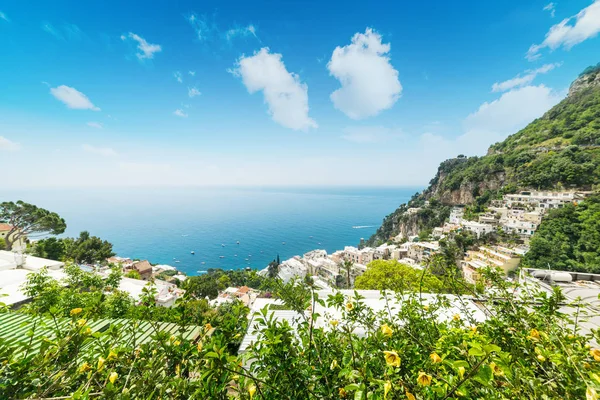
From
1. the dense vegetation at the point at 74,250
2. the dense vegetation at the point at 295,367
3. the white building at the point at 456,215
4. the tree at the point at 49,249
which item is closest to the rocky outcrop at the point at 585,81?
the white building at the point at 456,215

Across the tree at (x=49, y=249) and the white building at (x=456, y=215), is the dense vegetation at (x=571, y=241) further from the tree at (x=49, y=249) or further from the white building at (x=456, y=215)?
the tree at (x=49, y=249)

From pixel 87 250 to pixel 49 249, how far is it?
222cm

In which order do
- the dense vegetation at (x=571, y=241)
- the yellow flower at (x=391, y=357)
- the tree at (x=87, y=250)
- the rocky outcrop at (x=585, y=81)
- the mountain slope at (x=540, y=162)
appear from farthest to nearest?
1. the rocky outcrop at (x=585, y=81)
2. the mountain slope at (x=540, y=162)
3. the tree at (x=87, y=250)
4. the dense vegetation at (x=571, y=241)
5. the yellow flower at (x=391, y=357)

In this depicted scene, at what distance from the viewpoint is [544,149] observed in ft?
109

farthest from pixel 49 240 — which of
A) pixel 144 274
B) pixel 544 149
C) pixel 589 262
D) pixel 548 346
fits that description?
pixel 544 149

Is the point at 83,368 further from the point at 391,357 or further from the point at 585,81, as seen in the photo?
the point at 585,81

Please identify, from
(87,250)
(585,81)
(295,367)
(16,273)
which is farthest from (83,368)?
(585,81)

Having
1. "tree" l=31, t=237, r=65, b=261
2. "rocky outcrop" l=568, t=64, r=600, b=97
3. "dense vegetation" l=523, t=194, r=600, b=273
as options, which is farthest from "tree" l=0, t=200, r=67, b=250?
"rocky outcrop" l=568, t=64, r=600, b=97

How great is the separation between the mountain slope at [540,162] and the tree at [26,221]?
47783 millimetres

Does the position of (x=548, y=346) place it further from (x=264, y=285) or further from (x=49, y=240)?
(x=49, y=240)

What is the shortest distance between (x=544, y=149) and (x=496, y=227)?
65.1 feet

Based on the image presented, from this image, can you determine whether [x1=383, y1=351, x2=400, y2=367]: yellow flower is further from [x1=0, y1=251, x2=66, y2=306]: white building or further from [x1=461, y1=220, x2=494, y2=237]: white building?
[x1=461, y1=220, x2=494, y2=237]: white building

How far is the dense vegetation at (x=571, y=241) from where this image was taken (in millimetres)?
16391

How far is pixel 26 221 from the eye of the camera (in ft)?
57.0
